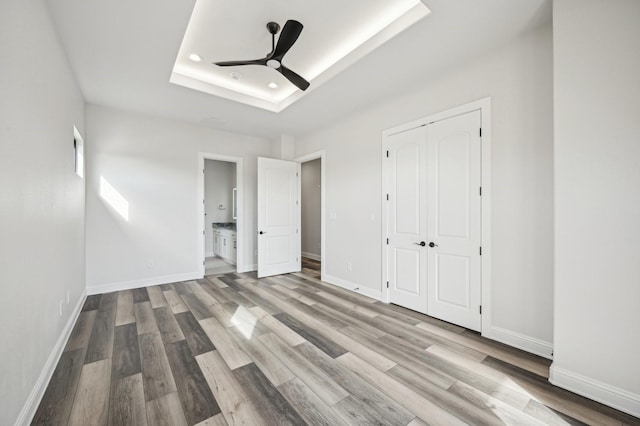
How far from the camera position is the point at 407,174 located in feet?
11.0

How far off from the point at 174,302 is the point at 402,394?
10.4 ft

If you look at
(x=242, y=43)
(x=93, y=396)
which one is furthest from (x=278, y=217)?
(x=93, y=396)

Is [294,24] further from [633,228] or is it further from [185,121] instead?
[185,121]

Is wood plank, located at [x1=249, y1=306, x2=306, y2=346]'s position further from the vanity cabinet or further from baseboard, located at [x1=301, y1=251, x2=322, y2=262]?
baseboard, located at [x1=301, y1=251, x2=322, y2=262]

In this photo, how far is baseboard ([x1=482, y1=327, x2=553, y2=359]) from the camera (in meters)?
2.27

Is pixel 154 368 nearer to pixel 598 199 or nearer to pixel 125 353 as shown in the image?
pixel 125 353

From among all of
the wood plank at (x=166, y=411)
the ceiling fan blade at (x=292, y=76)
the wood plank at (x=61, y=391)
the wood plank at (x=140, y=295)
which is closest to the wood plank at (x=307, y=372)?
the wood plank at (x=166, y=411)

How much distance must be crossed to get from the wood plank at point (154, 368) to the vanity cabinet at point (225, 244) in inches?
133

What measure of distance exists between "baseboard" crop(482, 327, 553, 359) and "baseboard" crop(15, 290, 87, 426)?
141 inches

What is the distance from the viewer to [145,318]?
10.2ft

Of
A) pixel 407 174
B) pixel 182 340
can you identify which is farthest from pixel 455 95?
pixel 182 340

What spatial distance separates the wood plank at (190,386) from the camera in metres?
1.64

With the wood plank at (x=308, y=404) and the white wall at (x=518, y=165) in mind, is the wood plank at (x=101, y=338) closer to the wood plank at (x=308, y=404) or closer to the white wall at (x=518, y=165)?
the wood plank at (x=308, y=404)

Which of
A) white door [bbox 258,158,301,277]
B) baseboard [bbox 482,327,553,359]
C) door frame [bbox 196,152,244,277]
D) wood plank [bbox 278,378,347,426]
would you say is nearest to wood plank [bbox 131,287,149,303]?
door frame [bbox 196,152,244,277]
